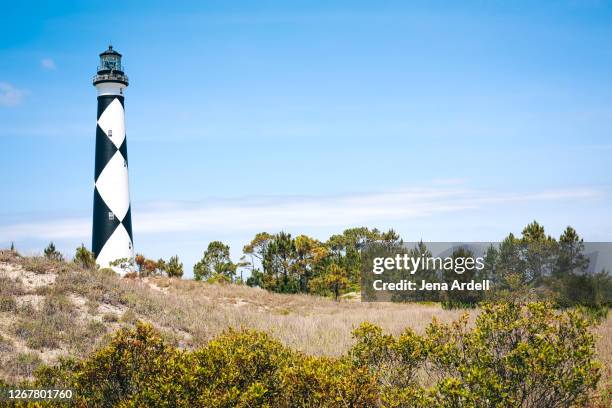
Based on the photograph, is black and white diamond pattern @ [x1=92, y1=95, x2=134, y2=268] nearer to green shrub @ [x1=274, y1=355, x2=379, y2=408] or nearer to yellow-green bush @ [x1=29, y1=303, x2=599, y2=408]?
yellow-green bush @ [x1=29, y1=303, x2=599, y2=408]

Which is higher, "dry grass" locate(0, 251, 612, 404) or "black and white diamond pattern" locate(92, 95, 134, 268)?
"black and white diamond pattern" locate(92, 95, 134, 268)

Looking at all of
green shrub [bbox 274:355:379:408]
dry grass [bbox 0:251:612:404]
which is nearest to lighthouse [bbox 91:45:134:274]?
dry grass [bbox 0:251:612:404]

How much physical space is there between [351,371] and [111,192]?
28234mm

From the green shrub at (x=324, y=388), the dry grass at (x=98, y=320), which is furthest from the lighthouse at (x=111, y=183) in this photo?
the green shrub at (x=324, y=388)

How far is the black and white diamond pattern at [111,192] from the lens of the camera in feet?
103

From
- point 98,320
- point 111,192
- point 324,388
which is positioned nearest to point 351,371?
point 324,388

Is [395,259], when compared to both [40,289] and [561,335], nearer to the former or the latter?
[40,289]

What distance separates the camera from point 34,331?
42.5 ft

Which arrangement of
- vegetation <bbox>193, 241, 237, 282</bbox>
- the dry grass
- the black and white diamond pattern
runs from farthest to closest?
1. vegetation <bbox>193, 241, 237, 282</bbox>
2. the black and white diamond pattern
3. the dry grass

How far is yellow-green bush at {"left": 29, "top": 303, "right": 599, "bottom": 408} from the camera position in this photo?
617 centimetres

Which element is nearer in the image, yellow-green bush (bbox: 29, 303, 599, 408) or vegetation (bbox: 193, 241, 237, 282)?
yellow-green bush (bbox: 29, 303, 599, 408)

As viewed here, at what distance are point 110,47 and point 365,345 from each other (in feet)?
109

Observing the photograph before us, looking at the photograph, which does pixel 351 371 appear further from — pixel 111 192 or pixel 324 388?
pixel 111 192

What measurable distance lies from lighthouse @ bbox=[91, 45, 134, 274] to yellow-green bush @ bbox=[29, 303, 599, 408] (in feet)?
81.5
